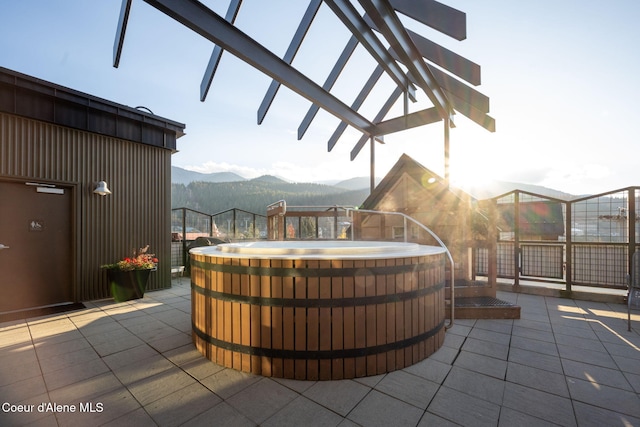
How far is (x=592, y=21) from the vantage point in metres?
4.36

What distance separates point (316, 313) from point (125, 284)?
4489 millimetres

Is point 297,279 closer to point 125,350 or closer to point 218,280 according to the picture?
point 218,280

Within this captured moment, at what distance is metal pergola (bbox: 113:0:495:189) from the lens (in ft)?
12.7

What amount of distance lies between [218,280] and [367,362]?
1.58 meters

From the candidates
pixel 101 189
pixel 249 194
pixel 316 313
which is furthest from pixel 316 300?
pixel 249 194

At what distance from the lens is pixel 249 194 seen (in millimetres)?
51062

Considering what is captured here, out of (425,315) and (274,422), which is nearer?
(274,422)

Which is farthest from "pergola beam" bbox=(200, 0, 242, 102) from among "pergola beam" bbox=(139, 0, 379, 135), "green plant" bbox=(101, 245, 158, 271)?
"green plant" bbox=(101, 245, 158, 271)

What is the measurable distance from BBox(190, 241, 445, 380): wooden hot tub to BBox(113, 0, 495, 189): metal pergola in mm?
3524

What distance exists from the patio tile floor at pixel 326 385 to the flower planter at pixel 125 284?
4.71ft

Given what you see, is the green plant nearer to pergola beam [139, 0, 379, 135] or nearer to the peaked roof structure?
pergola beam [139, 0, 379, 135]

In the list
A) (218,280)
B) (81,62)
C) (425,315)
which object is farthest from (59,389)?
(81,62)

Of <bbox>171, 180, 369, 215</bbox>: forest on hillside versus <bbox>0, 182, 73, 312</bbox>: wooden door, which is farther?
<bbox>171, 180, 369, 215</bbox>: forest on hillside

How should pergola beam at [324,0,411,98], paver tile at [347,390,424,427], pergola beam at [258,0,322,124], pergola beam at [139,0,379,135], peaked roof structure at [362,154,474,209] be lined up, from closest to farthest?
paver tile at [347,390,424,427]
pergola beam at [139,0,379,135]
pergola beam at [324,0,411,98]
pergola beam at [258,0,322,124]
peaked roof structure at [362,154,474,209]
